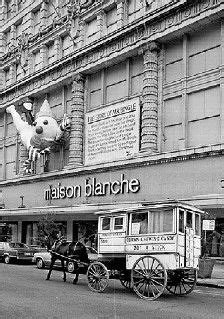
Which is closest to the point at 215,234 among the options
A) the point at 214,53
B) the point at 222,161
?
the point at 222,161

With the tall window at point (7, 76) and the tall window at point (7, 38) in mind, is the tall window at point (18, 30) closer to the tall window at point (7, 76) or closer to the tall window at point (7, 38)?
the tall window at point (7, 38)

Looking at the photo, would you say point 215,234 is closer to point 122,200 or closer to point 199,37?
point 122,200

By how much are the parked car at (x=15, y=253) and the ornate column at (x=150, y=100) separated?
9255 millimetres

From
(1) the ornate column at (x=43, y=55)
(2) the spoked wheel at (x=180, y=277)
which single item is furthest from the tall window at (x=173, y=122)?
(1) the ornate column at (x=43, y=55)

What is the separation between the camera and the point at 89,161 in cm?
3719

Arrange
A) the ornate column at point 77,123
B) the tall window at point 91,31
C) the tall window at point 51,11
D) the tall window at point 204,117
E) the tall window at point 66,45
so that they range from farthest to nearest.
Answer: the tall window at point 51,11 < the tall window at point 66,45 < the tall window at point 91,31 < the ornate column at point 77,123 < the tall window at point 204,117

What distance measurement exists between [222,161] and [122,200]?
27.5 ft

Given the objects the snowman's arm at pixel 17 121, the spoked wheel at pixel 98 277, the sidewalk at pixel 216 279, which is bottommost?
the sidewalk at pixel 216 279

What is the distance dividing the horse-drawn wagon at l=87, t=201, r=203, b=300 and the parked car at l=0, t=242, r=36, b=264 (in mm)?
14659

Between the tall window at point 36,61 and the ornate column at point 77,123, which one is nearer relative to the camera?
the ornate column at point 77,123

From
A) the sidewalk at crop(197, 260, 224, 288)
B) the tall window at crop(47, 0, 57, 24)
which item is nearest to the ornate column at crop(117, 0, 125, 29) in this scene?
the tall window at crop(47, 0, 57, 24)

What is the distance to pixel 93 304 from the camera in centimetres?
→ 1362

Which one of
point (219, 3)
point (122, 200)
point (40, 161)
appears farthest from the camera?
point (40, 161)

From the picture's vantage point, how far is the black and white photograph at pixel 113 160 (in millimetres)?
15578
